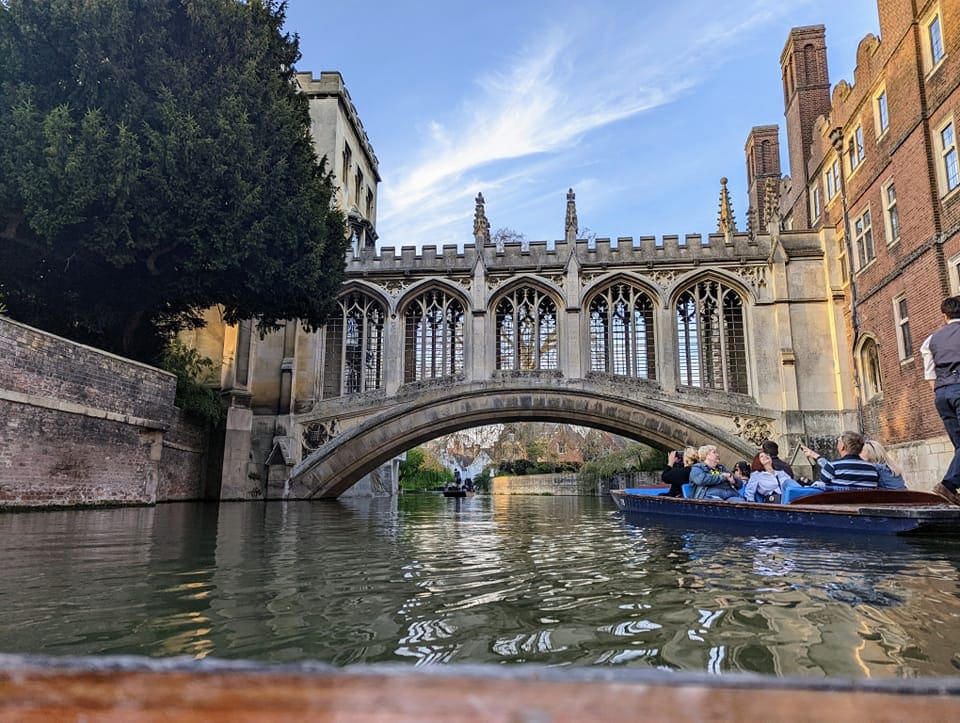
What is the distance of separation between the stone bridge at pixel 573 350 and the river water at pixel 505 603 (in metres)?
10.9

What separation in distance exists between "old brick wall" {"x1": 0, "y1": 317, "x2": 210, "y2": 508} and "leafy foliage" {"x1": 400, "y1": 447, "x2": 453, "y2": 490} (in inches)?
1233

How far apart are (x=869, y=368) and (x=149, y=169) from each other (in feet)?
50.1

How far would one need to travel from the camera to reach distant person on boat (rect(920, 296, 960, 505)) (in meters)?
6.24

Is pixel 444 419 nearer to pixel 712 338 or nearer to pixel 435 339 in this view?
pixel 435 339

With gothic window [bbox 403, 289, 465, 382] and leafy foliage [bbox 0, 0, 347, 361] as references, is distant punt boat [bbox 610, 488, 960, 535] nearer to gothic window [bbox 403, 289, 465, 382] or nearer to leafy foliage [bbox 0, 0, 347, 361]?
leafy foliage [bbox 0, 0, 347, 361]

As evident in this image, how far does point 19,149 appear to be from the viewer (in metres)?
10.2

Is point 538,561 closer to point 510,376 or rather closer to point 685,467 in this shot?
point 685,467

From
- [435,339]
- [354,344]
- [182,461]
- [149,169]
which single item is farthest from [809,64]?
[182,461]

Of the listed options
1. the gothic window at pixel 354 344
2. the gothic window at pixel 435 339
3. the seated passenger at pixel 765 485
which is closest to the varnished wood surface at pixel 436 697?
the seated passenger at pixel 765 485

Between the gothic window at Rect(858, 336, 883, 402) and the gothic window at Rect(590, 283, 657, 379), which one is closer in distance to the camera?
the gothic window at Rect(858, 336, 883, 402)

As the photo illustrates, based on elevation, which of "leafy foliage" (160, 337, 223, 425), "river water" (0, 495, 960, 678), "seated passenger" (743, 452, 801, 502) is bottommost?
"river water" (0, 495, 960, 678)

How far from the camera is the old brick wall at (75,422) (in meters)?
9.23

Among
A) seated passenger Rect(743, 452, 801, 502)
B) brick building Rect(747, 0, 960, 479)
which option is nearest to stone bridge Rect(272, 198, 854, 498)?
brick building Rect(747, 0, 960, 479)

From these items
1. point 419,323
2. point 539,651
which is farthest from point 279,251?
point 539,651
